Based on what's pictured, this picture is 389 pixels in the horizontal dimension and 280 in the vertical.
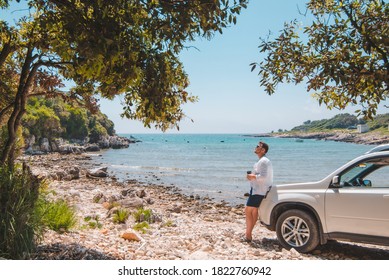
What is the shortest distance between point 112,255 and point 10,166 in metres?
2.41

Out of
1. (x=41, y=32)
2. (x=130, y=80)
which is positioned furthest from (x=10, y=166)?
(x=41, y=32)

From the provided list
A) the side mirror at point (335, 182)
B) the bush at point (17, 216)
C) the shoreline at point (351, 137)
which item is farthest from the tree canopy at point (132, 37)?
the shoreline at point (351, 137)

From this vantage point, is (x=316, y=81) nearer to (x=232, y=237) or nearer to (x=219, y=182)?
(x=232, y=237)

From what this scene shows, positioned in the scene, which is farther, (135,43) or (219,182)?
(219,182)

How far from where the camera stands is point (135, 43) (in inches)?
200

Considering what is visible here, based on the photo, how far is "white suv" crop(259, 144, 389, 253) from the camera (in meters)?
6.58

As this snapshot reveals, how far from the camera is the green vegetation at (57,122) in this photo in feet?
179

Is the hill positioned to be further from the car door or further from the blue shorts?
the car door

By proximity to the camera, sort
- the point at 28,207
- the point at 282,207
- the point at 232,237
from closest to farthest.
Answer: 1. the point at 28,207
2. the point at 282,207
3. the point at 232,237

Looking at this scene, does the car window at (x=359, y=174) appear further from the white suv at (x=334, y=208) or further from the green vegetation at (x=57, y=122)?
the green vegetation at (x=57, y=122)

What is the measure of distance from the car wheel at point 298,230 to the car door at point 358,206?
346 mm

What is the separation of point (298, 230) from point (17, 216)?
533cm

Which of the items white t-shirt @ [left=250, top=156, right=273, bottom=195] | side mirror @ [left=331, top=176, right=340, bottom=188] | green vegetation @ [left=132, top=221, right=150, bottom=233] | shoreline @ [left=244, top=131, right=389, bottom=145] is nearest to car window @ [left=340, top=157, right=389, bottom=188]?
side mirror @ [left=331, top=176, right=340, bottom=188]

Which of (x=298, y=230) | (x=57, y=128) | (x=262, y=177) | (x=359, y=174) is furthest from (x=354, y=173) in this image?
(x=57, y=128)
